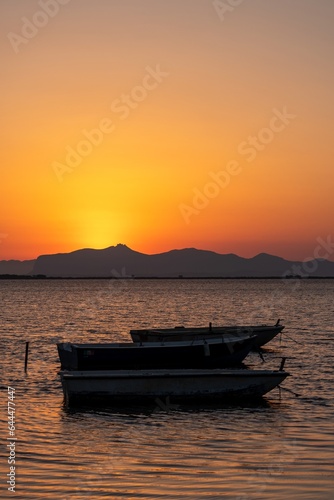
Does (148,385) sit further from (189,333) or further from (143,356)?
(189,333)

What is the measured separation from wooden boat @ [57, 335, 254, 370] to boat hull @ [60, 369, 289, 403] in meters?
5.96

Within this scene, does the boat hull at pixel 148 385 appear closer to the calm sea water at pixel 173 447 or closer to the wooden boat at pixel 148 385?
the wooden boat at pixel 148 385

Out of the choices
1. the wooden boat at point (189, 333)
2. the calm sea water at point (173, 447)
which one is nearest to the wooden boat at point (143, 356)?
the calm sea water at point (173, 447)

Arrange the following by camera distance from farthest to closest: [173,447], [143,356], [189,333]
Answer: [189,333] < [143,356] < [173,447]

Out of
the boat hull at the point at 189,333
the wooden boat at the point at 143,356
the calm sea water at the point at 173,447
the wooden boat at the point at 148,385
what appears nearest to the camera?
the calm sea water at the point at 173,447

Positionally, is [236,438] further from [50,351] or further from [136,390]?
[50,351]

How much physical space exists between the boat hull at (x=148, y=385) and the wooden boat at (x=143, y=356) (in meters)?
5.96

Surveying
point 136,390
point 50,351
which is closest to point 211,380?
point 136,390

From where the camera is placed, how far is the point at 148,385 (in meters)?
26.8

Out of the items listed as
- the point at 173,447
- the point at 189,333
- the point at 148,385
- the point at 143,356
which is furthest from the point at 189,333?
the point at 173,447

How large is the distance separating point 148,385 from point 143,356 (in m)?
6.72

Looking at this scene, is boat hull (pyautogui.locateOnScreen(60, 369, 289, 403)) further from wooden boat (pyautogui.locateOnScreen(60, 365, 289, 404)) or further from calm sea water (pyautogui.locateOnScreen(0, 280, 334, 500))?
calm sea water (pyautogui.locateOnScreen(0, 280, 334, 500))

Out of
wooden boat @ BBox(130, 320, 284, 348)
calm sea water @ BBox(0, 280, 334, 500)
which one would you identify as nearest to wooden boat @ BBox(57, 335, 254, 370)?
calm sea water @ BBox(0, 280, 334, 500)

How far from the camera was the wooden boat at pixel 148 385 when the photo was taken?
1046 inches
